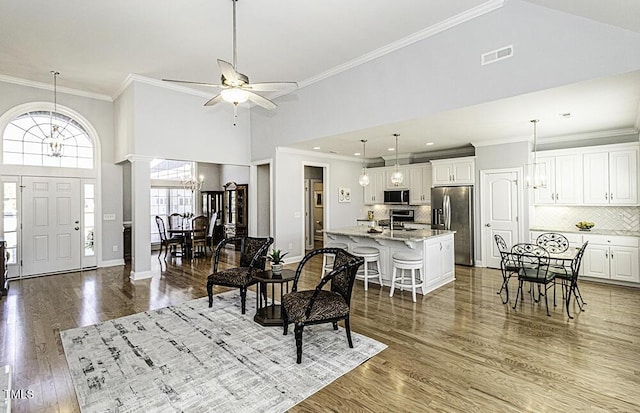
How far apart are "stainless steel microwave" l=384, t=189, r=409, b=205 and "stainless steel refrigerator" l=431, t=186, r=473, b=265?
119cm

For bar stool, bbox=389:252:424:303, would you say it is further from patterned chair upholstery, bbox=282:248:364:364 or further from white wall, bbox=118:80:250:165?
white wall, bbox=118:80:250:165

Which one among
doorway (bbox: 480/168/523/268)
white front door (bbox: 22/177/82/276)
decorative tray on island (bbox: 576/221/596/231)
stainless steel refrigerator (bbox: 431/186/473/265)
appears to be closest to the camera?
decorative tray on island (bbox: 576/221/596/231)

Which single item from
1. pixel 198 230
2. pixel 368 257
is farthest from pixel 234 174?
pixel 368 257

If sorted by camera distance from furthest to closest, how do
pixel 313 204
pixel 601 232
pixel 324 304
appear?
pixel 313 204 < pixel 601 232 < pixel 324 304

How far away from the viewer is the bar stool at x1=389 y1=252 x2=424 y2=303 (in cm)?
471

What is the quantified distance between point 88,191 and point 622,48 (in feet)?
29.8

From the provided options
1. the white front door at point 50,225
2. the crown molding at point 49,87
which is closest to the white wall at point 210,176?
the crown molding at point 49,87

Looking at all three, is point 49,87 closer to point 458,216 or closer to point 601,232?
point 458,216

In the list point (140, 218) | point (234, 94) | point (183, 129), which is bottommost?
point (140, 218)

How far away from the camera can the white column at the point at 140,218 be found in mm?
6066

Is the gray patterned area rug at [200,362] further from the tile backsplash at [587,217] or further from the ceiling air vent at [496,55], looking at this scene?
the tile backsplash at [587,217]

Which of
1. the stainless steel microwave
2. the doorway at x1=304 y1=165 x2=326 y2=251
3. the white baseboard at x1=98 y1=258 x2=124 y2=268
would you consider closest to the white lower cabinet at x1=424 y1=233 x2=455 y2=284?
the stainless steel microwave

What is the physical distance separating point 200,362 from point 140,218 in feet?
13.7

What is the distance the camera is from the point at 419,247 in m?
4.96
